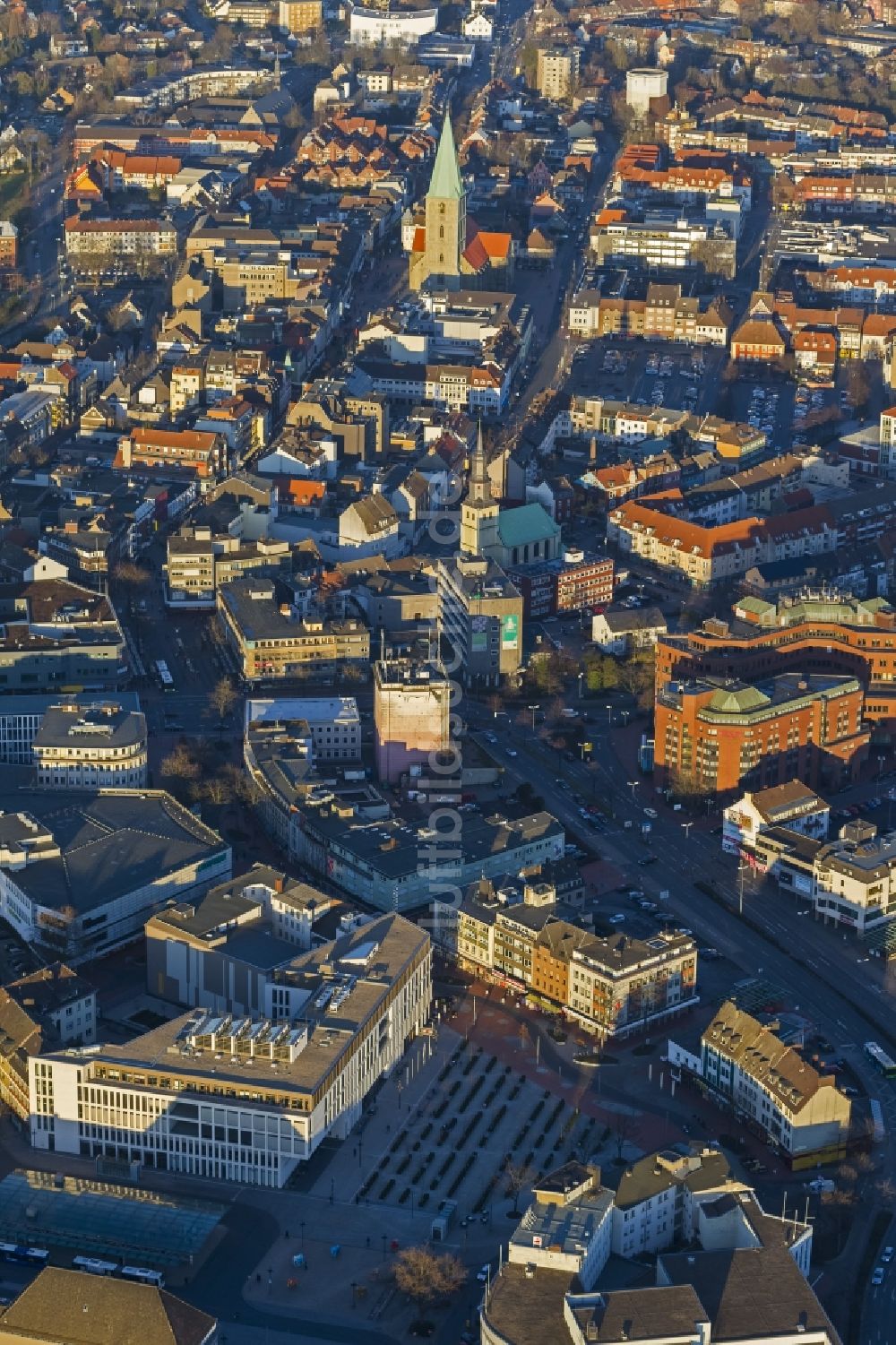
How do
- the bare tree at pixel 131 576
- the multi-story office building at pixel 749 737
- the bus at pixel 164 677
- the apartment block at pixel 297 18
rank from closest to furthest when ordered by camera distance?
1. the multi-story office building at pixel 749 737
2. the bus at pixel 164 677
3. the bare tree at pixel 131 576
4. the apartment block at pixel 297 18

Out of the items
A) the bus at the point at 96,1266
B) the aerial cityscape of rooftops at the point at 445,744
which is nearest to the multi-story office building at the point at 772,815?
the aerial cityscape of rooftops at the point at 445,744

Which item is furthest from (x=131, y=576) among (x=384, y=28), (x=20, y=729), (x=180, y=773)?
(x=384, y=28)

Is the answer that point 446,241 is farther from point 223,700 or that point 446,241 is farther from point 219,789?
point 219,789

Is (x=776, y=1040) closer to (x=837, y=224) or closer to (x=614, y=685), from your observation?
(x=614, y=685)

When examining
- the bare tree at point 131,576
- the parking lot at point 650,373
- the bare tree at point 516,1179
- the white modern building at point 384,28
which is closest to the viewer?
the bare tree at point 516,1179

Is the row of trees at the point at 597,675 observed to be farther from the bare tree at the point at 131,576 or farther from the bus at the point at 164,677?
the bare tree at the point at 131,576
